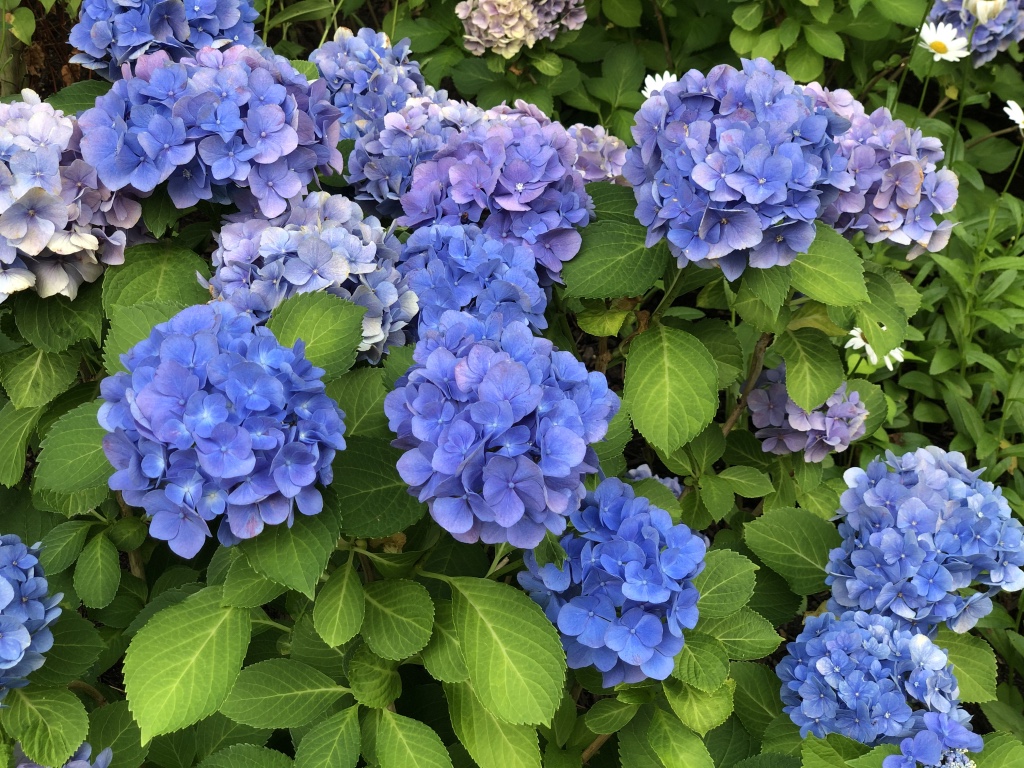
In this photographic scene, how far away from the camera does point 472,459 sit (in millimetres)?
1135

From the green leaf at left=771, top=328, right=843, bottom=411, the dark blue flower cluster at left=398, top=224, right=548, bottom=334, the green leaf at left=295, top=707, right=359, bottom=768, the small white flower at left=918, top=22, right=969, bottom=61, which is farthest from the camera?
the small white flower at left=918, top=22, right=969, bottom=61

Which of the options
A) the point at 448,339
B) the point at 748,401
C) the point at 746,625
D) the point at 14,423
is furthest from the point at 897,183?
the point at 14,423

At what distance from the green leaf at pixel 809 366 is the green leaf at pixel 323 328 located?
3.60 feet

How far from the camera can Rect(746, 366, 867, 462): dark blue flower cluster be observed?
91.2 inches

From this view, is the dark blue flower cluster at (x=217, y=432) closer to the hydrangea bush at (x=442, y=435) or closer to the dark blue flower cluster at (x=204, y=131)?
the hydrangea bush at (x=442, y=435)

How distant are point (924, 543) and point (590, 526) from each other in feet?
2.46

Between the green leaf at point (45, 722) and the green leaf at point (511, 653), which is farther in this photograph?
the green leaf at point (45, 722)

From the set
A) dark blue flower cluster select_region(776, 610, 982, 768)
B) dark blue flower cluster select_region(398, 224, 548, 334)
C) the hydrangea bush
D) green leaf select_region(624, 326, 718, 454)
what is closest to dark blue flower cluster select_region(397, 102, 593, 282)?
the hydrangea bush

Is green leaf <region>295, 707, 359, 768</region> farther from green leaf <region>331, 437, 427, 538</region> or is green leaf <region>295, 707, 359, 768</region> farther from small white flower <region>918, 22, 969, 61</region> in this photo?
small white flower <region>918, 22, 969, 61</region>

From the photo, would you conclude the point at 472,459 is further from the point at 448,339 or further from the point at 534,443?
the point at 448,339

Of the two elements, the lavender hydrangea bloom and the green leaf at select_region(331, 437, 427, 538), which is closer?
the green leaf at select_region(331, 437, 427, 538)

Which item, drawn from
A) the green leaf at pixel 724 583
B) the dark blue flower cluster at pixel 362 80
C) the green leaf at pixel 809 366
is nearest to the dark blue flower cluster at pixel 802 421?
the green leaf at pixel 809 366

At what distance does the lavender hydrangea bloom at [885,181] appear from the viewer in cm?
187

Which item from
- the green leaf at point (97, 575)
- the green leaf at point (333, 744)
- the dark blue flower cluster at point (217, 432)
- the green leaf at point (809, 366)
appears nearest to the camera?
the dark blue flower cluster at point (217, 432)
